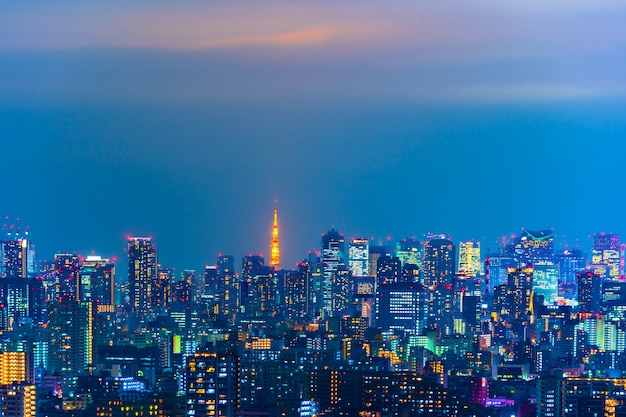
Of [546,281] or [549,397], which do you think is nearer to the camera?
[549,397]

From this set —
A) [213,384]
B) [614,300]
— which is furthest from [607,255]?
[213,384]

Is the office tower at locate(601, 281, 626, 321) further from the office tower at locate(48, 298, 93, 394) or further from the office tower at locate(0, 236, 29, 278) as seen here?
the office tower at locate(0, 236, 29, 278)

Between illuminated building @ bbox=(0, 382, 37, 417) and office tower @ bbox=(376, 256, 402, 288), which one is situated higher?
office tower @ bbox=(376, 256, 402, 288)

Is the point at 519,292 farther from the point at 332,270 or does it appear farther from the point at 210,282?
the point at 210,282

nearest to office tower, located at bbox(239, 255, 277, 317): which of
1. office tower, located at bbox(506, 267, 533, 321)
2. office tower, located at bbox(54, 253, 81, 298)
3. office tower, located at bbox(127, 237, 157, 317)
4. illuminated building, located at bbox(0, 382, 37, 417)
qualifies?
office tower, located at bbox(127, 237, 157, 317)

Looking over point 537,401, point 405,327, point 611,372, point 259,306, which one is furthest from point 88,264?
point 537,401

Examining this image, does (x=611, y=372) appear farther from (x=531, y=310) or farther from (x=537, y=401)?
(x=531, y=310)
